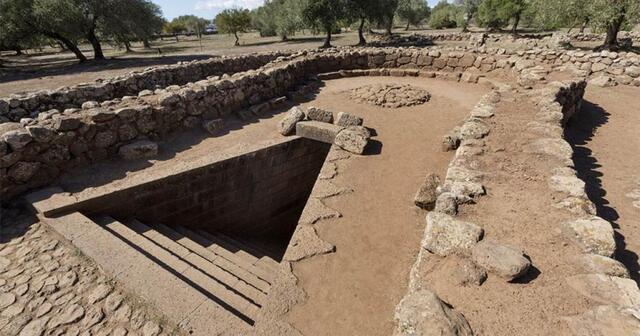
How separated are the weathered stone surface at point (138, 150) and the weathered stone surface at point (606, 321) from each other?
622 centimetres

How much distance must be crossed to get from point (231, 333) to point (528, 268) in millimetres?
2442

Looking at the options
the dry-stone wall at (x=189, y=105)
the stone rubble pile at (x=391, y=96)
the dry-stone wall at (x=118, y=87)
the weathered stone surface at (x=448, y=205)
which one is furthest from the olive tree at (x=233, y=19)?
the weathered stone surface at (x=448, y=205)

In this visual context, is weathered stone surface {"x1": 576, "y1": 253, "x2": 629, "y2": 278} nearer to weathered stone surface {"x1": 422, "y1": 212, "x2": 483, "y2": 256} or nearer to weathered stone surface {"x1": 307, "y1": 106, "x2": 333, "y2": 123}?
weathered stone surface {"x1": 422, "y1": 212, "x2": 483, "y2": 256}

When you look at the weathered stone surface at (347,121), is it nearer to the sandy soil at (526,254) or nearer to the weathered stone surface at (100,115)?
the sandy soil at (526,254)

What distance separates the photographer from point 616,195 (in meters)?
4.59

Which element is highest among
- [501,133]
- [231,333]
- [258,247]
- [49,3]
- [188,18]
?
[188,18]

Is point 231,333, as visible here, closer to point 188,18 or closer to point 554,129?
point 554,129

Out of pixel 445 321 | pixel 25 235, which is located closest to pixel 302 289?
pixel 445 321

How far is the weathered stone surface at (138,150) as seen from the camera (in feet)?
19.1

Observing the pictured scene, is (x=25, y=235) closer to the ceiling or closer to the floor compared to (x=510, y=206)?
closer to the floor

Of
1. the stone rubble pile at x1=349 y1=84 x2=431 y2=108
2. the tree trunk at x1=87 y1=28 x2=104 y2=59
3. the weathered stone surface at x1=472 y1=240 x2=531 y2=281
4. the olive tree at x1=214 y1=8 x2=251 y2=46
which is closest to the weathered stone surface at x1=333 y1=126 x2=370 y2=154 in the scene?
the stone rubble pile at x1=349 y1=84 x2=431 y2=108

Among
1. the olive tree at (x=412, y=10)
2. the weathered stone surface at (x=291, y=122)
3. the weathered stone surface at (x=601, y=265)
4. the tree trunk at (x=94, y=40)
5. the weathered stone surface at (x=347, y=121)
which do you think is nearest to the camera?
the weathered stone surface at (x=601, y=265)

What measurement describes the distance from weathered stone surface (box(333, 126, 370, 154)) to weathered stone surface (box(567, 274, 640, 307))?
380 cm

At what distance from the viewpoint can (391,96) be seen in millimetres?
8727
